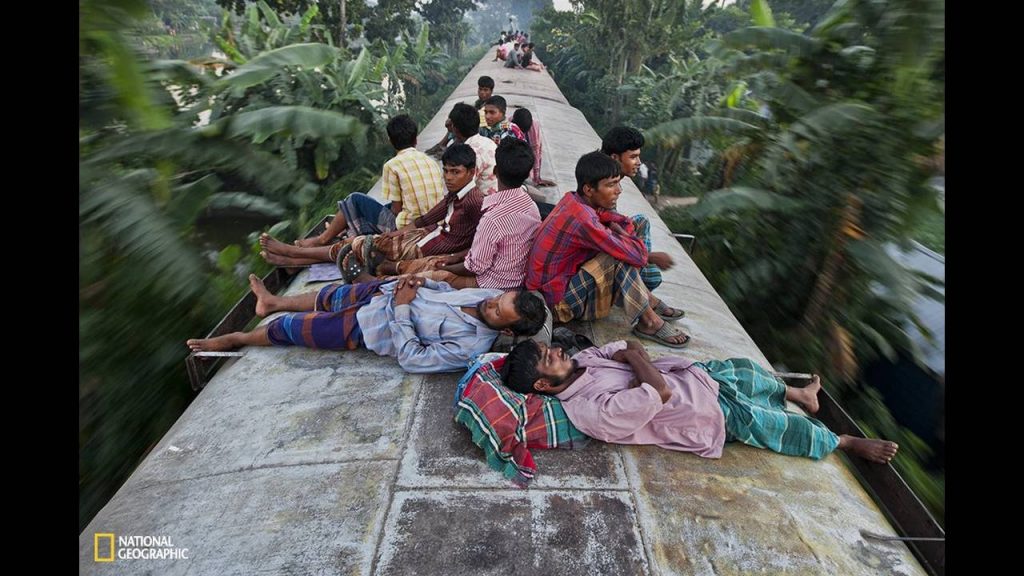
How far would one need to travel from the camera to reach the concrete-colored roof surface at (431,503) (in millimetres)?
1939

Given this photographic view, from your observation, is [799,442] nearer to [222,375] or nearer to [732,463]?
[732,463]

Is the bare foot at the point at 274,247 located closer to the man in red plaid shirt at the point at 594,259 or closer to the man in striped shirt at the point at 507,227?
the man in striped shirt at the point at 507,227

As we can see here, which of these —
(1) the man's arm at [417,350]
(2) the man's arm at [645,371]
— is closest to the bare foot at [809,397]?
(2) the man's arm at [645,371]

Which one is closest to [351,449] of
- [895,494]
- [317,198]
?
[895,494]

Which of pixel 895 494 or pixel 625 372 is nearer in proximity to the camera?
pixel 895 494

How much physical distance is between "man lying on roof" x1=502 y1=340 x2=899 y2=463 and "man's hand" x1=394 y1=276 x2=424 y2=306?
2.72ft

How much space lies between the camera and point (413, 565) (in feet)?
6.21

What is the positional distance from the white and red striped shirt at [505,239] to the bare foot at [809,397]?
5.47 ft

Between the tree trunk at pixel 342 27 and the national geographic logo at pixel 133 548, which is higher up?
the tree trunk at pixel 342 27

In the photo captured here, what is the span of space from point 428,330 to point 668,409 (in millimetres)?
1336

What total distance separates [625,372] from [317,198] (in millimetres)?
7144

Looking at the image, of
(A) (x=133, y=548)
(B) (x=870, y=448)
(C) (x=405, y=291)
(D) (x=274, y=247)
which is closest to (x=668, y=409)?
(B) (x=870, y=448)

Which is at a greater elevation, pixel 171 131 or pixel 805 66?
pixel 805 66

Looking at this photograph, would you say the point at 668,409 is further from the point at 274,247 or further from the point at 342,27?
the point at 342,27
